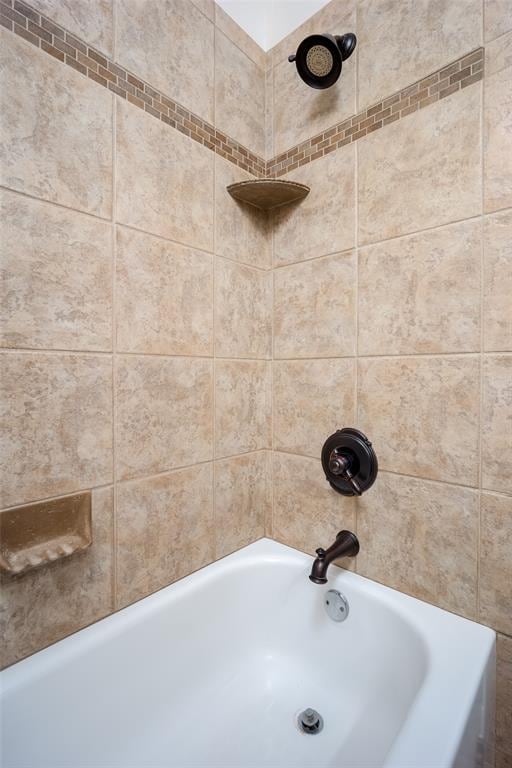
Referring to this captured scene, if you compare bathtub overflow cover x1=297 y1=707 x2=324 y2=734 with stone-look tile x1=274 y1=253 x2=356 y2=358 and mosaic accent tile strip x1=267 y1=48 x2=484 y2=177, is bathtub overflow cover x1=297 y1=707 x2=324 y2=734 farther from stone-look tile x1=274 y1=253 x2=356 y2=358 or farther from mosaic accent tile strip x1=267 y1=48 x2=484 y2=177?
mosaic accent tile strip x1=267 y1=48 x2=484 y2=177

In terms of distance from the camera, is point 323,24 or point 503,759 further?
point 323,24

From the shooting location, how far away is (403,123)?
1.03 metres

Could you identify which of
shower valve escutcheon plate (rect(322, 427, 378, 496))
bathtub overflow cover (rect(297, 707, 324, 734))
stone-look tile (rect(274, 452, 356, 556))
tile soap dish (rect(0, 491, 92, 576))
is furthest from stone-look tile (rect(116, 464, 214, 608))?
bathtub overflow cover (rect(297, 707, 324, 734))

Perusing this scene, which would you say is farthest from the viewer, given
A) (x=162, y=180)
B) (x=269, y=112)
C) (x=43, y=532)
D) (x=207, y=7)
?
(x=269, y=112)

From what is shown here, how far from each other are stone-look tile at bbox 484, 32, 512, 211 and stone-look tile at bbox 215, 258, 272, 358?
727mm

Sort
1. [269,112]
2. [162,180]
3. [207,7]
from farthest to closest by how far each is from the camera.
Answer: [269,112] < [207,7] < [162,180]

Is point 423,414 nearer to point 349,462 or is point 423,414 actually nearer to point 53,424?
point 349,462

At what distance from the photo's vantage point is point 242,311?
129 cm

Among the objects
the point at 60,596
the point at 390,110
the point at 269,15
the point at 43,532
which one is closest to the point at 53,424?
the point at 43,532

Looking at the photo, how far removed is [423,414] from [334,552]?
0.48 metres

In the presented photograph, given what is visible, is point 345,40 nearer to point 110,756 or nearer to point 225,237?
point 225,237

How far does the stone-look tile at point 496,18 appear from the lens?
2.81 ft

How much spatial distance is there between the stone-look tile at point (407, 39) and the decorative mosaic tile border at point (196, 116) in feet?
0.11

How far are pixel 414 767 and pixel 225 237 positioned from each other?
1.33 m
